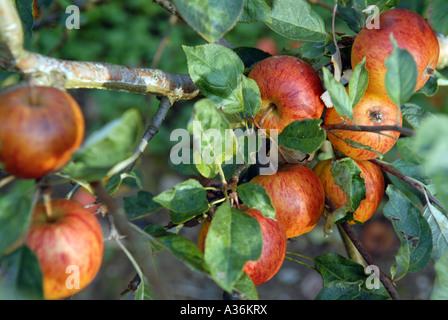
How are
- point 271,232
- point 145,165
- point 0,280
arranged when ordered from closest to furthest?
point 0,280, point 271,232, point 145,165

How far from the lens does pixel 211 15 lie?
1.83 feet

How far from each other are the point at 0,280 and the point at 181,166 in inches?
16.7

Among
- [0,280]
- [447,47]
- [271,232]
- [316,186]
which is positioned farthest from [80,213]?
[447,47]

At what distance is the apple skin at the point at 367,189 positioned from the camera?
2.54 feet

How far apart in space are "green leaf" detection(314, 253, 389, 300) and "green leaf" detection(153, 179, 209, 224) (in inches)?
10.6

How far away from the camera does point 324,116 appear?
0.78m

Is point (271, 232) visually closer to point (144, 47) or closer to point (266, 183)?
point (266, 183)

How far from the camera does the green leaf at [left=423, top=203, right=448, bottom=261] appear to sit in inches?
29.2

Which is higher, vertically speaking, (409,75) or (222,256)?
(409,75)

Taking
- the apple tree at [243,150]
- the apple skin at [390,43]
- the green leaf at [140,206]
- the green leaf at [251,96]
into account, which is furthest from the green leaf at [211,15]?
the green leaf at [140,206]

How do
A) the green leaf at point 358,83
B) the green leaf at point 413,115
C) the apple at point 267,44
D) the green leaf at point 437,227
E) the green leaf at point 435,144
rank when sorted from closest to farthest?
the green leaf at point 435,144 < the green leaf at point 358,83 < the green leaf at point 437,227 < the green leaf at point 413,115 < the apple at point 267,44

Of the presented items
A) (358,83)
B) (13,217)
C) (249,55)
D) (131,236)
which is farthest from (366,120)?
(13,217)

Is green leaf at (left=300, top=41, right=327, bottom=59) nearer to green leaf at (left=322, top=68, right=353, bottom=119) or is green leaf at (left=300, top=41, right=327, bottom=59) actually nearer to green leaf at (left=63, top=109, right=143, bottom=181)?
green leaf at (left=322, top=68, right=353, bottom=119)

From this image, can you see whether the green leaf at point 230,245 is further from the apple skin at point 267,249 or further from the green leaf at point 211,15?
the green leaf at point 211,15
